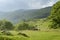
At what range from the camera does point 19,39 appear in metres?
41.2

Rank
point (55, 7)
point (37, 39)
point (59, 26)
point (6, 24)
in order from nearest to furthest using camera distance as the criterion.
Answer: point (37, 39) < point (59, 26) < point (55, 7) < point (6, 24)

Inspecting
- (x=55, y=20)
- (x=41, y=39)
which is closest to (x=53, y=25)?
(x=55, y=20)

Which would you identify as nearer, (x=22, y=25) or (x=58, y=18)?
(x=58, y=18)

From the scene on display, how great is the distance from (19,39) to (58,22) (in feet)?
165

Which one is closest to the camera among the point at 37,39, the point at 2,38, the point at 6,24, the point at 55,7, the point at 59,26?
the point at 2,38

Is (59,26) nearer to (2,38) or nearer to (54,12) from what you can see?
(54,12)

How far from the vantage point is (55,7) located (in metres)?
101

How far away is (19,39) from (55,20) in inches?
2077

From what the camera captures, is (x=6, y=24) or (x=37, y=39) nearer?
(x=37, y=39)

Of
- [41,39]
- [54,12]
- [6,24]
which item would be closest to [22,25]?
[6,24]

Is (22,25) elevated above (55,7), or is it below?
below

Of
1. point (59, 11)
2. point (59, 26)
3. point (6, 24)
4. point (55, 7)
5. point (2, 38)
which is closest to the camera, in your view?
point (2, 38)

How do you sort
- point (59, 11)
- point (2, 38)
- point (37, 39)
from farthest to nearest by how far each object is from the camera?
1. point (59, 11)
2. point (37, 39)
3. point (2, 38)

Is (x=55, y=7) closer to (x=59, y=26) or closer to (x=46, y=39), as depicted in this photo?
(x=59, y=26)
